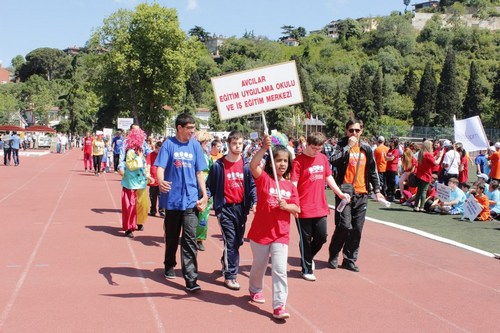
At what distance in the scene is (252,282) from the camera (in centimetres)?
573

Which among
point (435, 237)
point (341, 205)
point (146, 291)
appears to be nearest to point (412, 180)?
point (435, 237)

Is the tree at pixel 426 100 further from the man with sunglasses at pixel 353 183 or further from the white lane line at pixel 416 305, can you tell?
the white lane line at pixel 416 305

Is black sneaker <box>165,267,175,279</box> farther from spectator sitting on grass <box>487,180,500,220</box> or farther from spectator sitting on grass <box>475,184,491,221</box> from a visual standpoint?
spectator sitting on grass <box>487,180,500,220</box>

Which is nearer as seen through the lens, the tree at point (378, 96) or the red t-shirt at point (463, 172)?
the red t-shirt at point (463, 172)

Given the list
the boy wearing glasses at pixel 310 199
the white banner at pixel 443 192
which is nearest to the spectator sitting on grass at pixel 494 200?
the white banner at pixel 443 192

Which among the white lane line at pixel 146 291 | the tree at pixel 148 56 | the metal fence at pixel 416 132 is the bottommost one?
the white lane line at pixel 146 291

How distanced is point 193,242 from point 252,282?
0.86m

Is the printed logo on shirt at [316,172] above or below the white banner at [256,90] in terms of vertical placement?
below

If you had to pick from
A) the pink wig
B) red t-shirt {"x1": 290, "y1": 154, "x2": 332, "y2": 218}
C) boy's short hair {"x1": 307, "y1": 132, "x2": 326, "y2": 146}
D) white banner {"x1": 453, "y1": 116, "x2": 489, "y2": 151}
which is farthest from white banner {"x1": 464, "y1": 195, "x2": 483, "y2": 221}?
the pink wig

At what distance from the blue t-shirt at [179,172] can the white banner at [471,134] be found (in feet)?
35.1

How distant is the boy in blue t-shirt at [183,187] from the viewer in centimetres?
609

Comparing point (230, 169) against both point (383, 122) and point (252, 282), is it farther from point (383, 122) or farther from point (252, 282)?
point (383, 122)

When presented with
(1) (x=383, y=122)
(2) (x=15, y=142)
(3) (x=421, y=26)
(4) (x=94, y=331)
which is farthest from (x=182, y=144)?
(3) (x=421, y=26)

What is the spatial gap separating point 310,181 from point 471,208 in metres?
6.99
